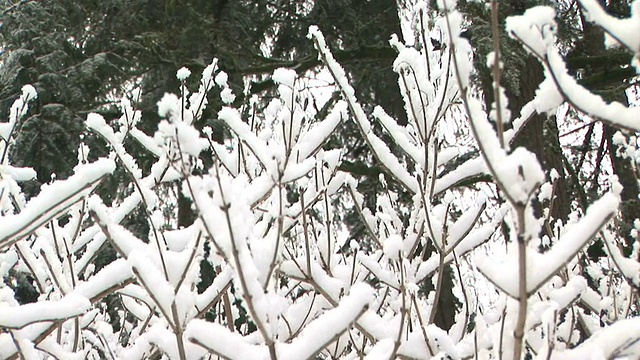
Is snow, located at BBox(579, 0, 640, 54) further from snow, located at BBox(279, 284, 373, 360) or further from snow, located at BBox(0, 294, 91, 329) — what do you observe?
snow, located at BBox(0, 294, 91, 329)

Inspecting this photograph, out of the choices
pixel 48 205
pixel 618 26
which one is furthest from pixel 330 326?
pixel 618 26

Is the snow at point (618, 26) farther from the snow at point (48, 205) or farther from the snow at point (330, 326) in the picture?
the snow at point (48, 205)

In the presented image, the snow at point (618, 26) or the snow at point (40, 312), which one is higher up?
the snow at point (618, 26)

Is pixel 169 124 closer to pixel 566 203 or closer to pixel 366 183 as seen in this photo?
pixel 566 203

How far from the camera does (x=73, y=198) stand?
3.50 ft

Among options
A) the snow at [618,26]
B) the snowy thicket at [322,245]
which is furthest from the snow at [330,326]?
the snow at [618,26]

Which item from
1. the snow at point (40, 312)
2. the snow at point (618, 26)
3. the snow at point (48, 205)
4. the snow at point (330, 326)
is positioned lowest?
the snow at point (330, 326)

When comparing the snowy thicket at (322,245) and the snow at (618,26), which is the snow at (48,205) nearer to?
the snowy thicket at (322,245)

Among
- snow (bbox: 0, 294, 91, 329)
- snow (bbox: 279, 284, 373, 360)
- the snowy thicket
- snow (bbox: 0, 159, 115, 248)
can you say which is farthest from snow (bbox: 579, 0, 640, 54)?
snow (bbox: 0, 294, 91, 329)

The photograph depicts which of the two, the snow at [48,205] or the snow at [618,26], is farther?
the snow at [48,205]

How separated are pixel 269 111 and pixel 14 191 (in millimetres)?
851

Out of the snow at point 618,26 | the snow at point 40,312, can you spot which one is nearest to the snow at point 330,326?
the snow at point 40,312

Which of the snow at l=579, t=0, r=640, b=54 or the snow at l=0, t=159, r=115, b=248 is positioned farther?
the snow at l=0, t=159, r=115, b=248

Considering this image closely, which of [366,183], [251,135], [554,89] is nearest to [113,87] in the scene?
[366,183]
